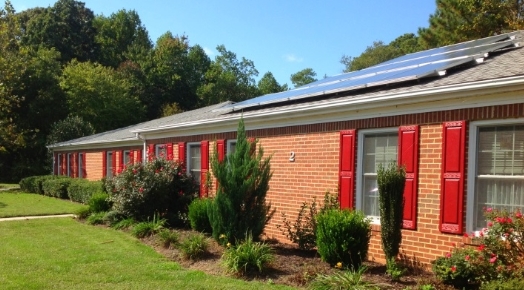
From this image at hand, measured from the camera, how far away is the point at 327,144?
31.2 ft

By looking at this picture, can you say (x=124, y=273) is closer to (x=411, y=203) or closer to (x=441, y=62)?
(x=411, y=203)

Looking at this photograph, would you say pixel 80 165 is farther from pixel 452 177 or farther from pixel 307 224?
pixel 452 177

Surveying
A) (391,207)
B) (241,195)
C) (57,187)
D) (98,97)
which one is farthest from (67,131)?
(391,207)

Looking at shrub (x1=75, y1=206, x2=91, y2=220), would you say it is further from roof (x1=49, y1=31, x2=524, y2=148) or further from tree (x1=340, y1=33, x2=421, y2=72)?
tree (x1=340, y1=33, x2=421, y2=72)

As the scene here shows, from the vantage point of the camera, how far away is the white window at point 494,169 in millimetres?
6555

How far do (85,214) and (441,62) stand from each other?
11502mm

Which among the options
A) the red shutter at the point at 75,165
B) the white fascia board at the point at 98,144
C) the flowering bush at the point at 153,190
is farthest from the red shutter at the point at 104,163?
the flowering bush at the point at 153,190

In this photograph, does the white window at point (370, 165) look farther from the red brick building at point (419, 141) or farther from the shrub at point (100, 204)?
the shrub at point (100, 204)

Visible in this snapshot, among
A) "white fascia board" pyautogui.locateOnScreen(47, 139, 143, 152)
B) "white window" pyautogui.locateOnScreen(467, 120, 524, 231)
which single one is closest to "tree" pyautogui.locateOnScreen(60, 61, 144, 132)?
"white fascia board" pyautogui.locateOnScreen(47, 139, 143, 152)

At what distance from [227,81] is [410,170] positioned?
47.5 m

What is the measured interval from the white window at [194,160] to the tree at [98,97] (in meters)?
29.5

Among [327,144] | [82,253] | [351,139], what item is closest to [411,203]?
[351,139]

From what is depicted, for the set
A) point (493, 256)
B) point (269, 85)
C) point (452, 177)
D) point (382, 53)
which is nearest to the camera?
point (493, 256)

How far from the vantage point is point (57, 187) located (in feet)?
79.8
